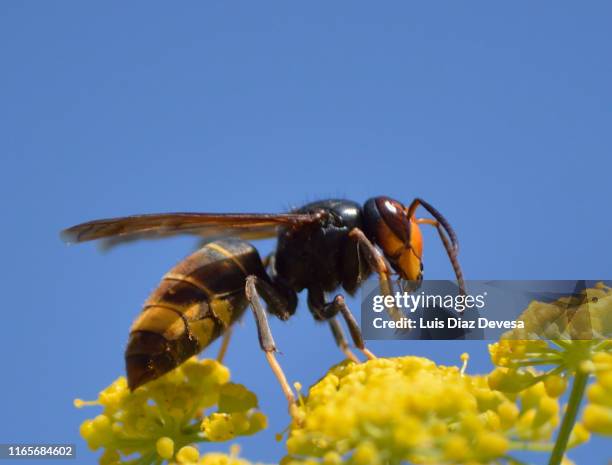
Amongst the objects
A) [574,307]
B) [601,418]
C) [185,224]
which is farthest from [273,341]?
[601,418]

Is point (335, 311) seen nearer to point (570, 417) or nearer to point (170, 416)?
point (170, 416)

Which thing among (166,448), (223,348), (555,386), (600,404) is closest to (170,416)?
(166,448)

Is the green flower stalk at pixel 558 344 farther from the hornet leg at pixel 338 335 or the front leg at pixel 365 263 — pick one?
the hornet leg at pixel 338 335

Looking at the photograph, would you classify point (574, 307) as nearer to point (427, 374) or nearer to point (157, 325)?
point (427, 374)

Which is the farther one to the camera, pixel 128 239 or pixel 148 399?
pixel 128 239

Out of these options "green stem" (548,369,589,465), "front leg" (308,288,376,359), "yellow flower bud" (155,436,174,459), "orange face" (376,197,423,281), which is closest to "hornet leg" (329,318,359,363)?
"front leg" (308,288,376,359)

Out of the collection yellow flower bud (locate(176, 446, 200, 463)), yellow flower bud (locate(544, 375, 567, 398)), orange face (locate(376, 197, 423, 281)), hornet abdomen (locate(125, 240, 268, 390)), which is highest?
orange face (locate(376, 197, 423, 281))

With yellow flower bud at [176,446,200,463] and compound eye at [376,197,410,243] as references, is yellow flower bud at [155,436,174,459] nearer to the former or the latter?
yellow flower bud at [176,446,200,463]

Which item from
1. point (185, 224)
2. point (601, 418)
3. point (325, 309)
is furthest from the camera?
point (325, 309)
